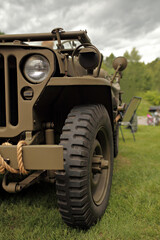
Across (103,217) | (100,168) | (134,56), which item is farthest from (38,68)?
(134,56)

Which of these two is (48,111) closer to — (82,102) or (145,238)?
(82,102)

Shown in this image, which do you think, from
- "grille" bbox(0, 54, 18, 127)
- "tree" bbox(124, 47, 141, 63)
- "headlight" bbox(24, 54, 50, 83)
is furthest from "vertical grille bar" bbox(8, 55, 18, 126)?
"tree" bbox(124, 47, 141, 63)

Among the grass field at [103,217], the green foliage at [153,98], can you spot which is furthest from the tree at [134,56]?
the grass field at [103,217]

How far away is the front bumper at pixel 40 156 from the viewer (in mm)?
1625

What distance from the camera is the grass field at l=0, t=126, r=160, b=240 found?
A: 1.89 meters

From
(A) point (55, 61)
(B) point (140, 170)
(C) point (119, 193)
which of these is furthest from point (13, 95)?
(B) point (140, 170)

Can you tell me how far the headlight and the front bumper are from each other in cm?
53

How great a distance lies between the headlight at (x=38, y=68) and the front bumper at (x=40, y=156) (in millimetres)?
530

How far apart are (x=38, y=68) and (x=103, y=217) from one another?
4.85 ft

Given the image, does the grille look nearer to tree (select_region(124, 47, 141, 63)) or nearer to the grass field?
the grass field

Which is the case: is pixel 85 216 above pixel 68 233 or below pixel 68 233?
above

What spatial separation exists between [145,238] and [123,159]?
9.22ft

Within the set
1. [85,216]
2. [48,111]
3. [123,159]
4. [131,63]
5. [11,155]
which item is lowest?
[123,159]

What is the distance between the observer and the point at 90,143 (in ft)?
6.08
